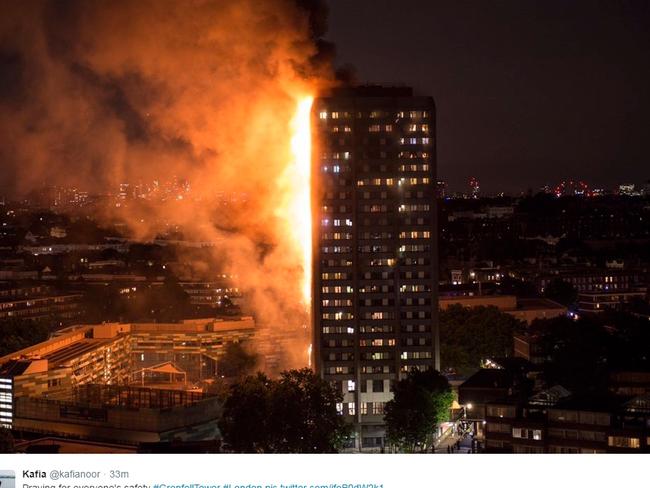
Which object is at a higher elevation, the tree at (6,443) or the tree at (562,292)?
the tree at (562,292)

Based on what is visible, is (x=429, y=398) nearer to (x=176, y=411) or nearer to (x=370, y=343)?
(x=370, y=343)

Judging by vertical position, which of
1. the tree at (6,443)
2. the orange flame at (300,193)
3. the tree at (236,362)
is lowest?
the tree at (6,443)

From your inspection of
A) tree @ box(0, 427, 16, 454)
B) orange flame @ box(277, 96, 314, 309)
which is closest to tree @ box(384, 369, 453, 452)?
orange flame @ box(277, 96, 314, 309)

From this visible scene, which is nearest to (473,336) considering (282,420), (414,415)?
(414,415)

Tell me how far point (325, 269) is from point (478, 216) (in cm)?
2186

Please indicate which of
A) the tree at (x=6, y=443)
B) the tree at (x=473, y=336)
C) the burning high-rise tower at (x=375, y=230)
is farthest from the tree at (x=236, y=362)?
the tree at (x=6, y=443)

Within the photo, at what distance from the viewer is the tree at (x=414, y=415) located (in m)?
8.85

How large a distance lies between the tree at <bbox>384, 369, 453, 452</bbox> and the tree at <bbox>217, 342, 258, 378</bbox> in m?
3.59

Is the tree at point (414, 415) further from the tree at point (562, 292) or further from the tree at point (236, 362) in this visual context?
the tree at point (562, 292)

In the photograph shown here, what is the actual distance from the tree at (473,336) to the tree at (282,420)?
3711 millimetres

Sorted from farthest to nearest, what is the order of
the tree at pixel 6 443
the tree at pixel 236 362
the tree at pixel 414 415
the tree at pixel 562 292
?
1. the tree at pixel 562 292
2. the tree at pixel 236 362
3. the tree at pixel 414 415
4. the tree at pixel 6 443

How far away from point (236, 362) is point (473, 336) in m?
3.03

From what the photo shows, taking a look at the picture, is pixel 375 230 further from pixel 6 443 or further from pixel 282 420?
pixel 6 443

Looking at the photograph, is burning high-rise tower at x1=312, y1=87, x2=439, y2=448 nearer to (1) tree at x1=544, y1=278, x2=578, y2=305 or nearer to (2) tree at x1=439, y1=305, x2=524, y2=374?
(2) tree at x1=439, y1=305, x2=524, y2=374
